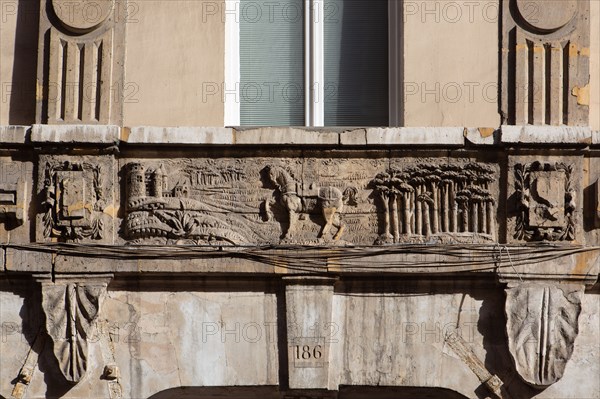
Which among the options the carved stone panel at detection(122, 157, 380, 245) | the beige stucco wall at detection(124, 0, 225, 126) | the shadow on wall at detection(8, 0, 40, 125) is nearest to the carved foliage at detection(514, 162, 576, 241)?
the carved stone panel at detection(122, 157, 380, 245)

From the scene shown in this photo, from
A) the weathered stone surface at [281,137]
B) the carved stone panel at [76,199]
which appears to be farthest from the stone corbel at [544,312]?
the carved stone panel at [76,199]

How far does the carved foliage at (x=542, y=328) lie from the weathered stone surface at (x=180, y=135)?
8.72ft

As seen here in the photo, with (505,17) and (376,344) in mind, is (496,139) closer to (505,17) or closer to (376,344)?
(505,17)

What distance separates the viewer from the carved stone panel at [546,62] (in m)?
12.6

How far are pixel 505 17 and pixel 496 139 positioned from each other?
1114mm

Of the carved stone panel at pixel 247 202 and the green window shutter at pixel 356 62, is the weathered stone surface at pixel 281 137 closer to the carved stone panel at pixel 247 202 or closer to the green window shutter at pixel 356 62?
the carved stone panel at pixel 247 202

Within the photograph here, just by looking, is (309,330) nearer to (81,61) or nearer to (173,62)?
(173,62)

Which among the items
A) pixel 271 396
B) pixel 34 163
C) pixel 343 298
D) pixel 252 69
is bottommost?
pixel 271 396

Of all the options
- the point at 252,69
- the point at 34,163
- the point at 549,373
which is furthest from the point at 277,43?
the point at 549,373

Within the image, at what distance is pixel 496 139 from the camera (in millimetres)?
12484

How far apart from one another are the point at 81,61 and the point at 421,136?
2939 millimetres

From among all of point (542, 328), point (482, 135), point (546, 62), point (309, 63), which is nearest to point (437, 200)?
point (482, 135)

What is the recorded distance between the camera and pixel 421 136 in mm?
12484

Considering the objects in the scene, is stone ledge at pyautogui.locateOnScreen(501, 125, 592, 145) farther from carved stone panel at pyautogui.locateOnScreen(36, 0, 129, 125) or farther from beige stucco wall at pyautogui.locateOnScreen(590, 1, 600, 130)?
carved stone panel at pyautogui.locateOnScreen(36, 0, 129, 125)
